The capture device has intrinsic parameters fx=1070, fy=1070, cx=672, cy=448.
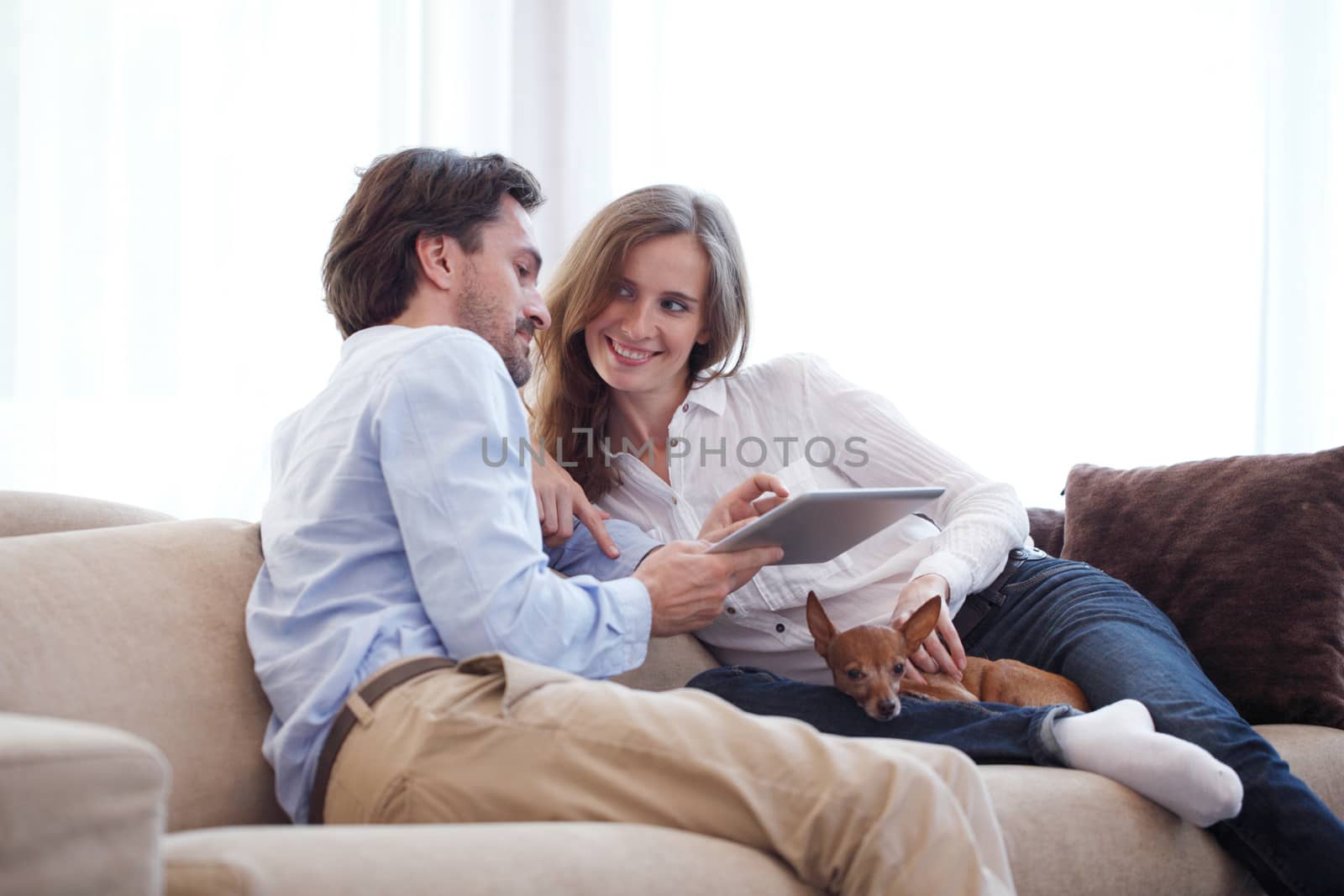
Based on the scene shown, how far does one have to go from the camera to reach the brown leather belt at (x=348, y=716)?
1317mm

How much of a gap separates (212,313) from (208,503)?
58 centimetres

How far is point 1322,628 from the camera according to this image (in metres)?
2.16

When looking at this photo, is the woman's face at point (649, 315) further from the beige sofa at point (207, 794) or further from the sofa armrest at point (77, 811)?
the sofa armrest at point (77, 811)

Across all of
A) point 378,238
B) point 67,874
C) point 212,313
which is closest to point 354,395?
point 378,238

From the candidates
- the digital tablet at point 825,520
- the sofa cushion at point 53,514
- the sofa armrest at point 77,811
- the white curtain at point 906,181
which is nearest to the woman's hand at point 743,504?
the digital tablet at point 825,520

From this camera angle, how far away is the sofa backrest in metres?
1.35

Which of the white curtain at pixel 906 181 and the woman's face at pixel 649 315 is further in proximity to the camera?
the white curtain at pixel 906 181

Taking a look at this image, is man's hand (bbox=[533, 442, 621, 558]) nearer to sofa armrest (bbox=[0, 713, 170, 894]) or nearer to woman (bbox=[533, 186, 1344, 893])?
woman (bbox=[533, 186, 1344, 893])

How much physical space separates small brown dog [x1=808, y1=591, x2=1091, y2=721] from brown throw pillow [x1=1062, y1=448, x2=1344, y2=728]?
18.1 inches

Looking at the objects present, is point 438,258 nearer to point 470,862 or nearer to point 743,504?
point 743,504

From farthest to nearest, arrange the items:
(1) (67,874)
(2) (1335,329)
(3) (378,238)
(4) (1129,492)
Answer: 1. (2) (1335,329)
2. (4) (1129,492)
3. (3) (378,238)
4. (1) (67,874)

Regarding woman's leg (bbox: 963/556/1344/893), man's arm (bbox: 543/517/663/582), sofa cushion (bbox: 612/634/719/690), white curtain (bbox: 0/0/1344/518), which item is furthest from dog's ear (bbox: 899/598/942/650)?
white curtain (bbox: 0/0/1344/518)

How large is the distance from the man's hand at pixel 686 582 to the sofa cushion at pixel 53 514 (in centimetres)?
94

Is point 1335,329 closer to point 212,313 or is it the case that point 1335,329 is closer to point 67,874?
point 212,313
